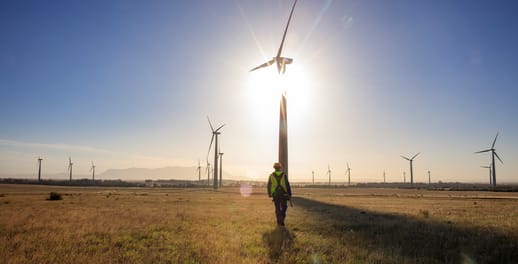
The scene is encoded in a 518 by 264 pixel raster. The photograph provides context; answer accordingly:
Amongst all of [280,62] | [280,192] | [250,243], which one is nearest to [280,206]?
[280,192]

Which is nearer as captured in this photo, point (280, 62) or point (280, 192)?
point (280, 192)

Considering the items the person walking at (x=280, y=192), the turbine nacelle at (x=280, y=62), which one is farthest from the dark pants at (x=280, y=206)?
the turbine nacelle at (x=280, y=62)

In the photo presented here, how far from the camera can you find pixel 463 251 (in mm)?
9758

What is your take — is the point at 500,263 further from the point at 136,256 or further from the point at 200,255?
the point at 136,256

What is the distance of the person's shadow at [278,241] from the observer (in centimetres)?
931

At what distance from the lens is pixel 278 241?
1085 centimetres

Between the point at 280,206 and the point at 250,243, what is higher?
the point at 280,206

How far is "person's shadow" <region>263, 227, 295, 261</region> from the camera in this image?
9312 millimetres

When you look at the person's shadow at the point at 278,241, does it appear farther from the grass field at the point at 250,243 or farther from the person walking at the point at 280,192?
the person walking at the point at 280,192

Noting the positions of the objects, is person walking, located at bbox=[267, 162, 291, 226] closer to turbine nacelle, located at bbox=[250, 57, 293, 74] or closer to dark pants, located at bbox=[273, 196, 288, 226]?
dark pants, located at bbox=[273, 196, 288, 226]

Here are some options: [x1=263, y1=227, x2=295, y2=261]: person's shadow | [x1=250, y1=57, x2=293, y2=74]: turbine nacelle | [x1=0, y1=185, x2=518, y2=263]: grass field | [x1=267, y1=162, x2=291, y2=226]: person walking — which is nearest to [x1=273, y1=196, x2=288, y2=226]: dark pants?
[x1=267, y1=162, x2=291, y2=226]: person walking

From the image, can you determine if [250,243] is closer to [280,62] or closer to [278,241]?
[278,241]

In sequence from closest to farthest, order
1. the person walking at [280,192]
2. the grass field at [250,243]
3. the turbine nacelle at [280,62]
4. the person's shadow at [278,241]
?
1. the grass field at [250,243]
2. the person's shadow at [278,241]
3. the person walking at [280,192]
4. the turbine nacelle at [280,62]

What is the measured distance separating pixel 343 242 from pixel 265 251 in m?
2.75
